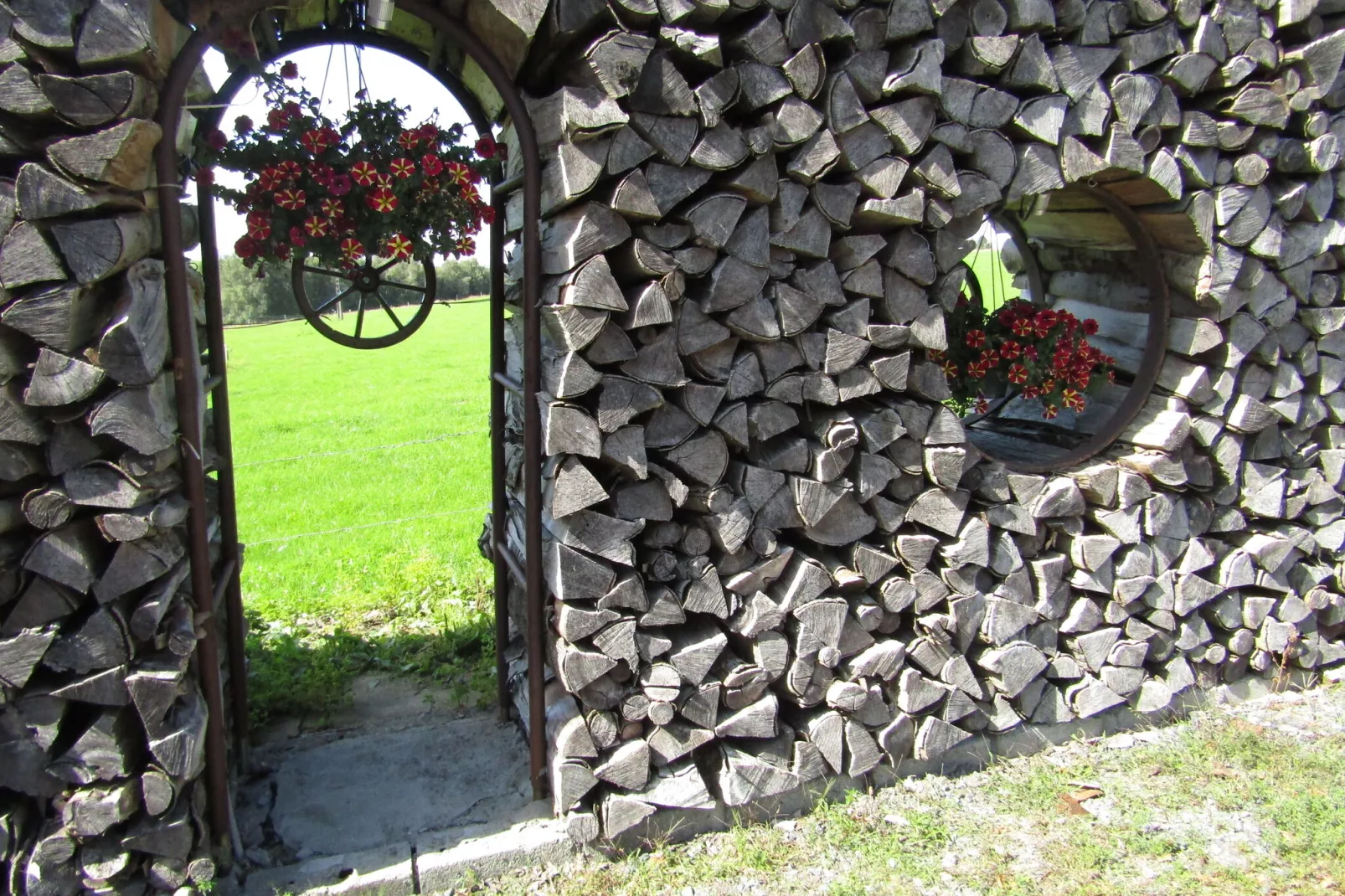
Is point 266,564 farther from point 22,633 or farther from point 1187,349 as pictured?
point 1187,349

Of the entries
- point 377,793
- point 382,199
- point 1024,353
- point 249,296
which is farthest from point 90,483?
point 249,296

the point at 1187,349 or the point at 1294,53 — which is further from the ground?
the point at 1294,53

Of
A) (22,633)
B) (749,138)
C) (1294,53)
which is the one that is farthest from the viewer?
(1294,53)

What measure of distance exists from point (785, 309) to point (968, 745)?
1853 millimetres

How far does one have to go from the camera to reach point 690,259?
110 inches

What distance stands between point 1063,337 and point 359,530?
4369 millimetres

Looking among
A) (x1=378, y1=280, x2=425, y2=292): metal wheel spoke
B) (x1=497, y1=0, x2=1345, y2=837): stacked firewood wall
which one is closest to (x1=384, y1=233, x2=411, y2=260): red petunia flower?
(x1=378, y1=280, x2=425, y2=292): metal wheel spoke

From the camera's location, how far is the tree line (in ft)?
16.1

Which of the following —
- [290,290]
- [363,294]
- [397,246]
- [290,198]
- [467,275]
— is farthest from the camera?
[467,275]

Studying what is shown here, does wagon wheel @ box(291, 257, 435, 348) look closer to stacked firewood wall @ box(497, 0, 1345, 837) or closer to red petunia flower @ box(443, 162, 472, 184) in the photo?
red petunia flower @ box(443, 162, 472, 184)

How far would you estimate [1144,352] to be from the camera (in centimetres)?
379

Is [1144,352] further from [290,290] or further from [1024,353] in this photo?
[290,290]

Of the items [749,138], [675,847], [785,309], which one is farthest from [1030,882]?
[749,138]

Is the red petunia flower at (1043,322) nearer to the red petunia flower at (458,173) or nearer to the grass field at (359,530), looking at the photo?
the red petunia flower at (458,173)
